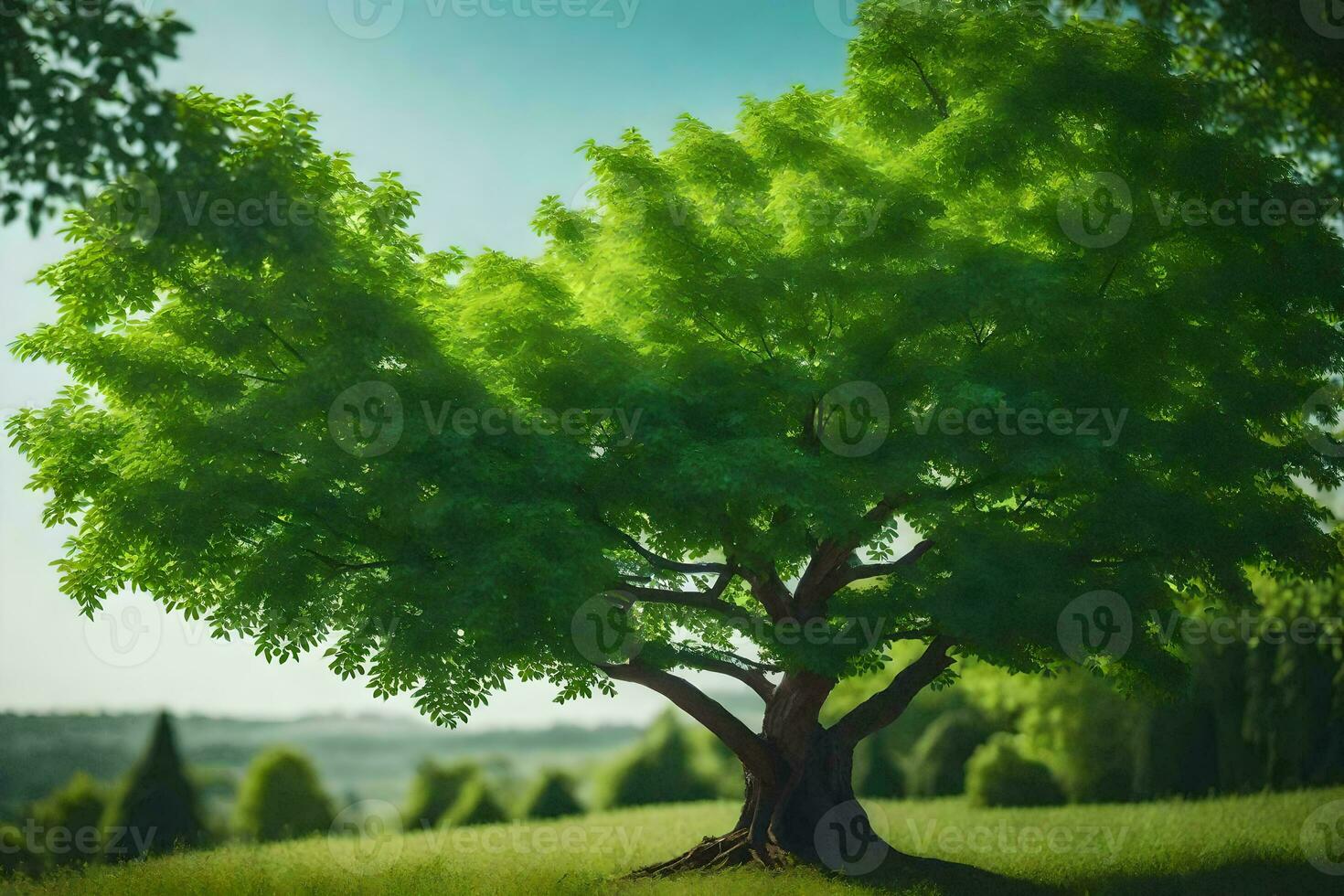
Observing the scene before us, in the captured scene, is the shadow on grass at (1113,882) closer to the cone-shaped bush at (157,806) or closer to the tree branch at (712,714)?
the tree branch at (712,714)

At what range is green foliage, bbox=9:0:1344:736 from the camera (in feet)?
45.3

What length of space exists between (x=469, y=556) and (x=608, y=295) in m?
4.72

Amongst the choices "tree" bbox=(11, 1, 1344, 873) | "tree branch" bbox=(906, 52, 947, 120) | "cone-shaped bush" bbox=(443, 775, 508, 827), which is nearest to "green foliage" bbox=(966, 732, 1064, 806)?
"cone-shaped bush" bbox=(443, 775, 508, 827)

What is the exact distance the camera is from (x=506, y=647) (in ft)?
44.4

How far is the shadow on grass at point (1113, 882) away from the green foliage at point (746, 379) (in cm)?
311

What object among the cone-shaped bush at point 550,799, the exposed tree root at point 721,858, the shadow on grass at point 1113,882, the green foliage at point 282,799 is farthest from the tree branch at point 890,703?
the cone-shaped bush at point 550,799

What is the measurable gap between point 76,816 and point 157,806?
1403mm

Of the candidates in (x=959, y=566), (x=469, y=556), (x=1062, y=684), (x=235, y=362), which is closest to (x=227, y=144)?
(x=235, y=362)

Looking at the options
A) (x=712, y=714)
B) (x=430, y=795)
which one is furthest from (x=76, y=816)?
(x=712, y=714)

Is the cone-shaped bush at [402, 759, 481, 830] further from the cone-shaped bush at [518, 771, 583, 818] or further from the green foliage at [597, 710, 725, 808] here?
the green foliage at [597, 710, 725, 808]

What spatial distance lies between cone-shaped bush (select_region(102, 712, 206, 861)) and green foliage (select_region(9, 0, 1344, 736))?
758 centimetres

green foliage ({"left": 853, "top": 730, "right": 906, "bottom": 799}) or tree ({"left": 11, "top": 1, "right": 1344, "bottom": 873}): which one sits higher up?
tree ({"left": 11, "top": 1, "right": 1344, "bottom": 873})

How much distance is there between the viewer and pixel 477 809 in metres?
29.0

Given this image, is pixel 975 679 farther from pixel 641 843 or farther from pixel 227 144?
pixel 227 144
